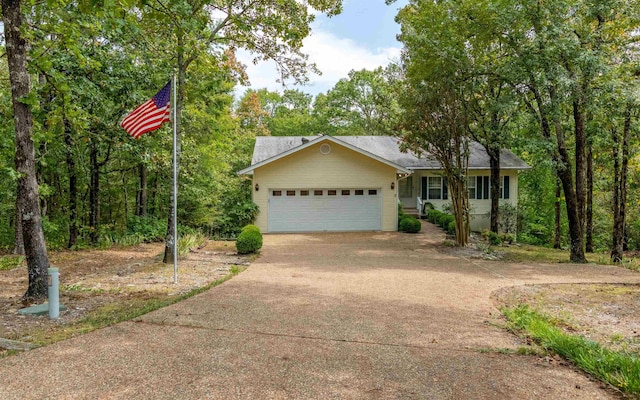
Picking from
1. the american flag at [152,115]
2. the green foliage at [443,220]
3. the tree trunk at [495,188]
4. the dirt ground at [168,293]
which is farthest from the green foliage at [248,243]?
the tree trunk at [495,188]

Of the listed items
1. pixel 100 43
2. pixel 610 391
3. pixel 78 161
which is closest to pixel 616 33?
pixel 610 391

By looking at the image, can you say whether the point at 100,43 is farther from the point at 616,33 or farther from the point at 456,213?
the point at 616,33

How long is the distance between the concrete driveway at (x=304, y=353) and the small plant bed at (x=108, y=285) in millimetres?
534

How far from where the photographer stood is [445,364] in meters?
4.01

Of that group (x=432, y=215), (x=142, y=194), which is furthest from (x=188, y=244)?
(x=432, y=215)

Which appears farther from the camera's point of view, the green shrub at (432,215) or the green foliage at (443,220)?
the green shrub at (432,215)

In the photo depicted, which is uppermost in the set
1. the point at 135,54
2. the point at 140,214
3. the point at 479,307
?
the point at 135,54

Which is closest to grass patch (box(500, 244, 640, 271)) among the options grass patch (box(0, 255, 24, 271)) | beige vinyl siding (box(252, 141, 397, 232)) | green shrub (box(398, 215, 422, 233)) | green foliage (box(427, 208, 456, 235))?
green foliage (box(427, 208, 456, 235))

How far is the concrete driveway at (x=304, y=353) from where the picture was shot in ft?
11.2

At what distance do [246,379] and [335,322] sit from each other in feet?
6.69

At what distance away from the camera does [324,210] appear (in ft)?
60.2

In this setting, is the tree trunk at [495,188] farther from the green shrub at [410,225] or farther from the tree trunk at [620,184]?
the tree trunk at [620,184]

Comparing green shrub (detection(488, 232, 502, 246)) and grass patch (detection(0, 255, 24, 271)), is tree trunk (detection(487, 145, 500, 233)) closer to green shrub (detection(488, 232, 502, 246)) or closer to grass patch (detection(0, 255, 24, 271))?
green shrub (detection(488, 232, 502, 246))

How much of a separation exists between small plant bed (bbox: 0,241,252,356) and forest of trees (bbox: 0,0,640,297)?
0.84 metres
